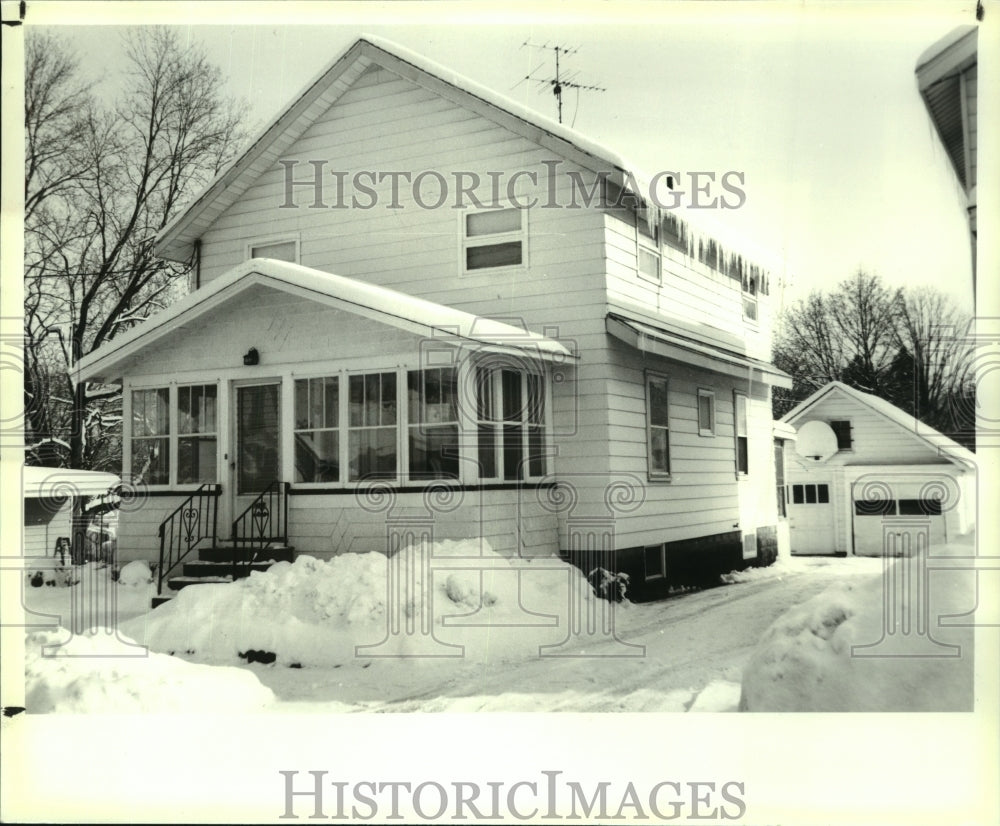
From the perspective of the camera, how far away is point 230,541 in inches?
397

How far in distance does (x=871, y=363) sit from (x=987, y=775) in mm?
5315

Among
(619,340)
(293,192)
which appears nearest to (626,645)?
(619,340)

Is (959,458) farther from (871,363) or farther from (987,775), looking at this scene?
(871,363)

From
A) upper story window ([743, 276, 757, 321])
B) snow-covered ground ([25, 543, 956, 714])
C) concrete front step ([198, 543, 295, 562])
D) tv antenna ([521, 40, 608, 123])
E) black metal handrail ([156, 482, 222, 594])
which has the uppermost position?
tv antenna ([521, 40, 608, 123])

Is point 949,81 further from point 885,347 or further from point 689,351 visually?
point 689,351

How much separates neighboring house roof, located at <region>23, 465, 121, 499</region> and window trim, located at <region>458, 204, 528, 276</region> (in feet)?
15.2

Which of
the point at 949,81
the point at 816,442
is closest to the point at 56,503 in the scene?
the point at 949,81

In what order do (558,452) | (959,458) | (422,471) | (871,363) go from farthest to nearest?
1. (558,452)
2. (871,363)
3. (422,471)
4. (959,458)

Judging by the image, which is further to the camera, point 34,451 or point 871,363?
point 34,451

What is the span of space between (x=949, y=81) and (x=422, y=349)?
513 centimetres

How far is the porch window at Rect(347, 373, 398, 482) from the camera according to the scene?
9602mm

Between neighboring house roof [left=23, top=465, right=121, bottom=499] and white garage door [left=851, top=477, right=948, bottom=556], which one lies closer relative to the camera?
white garage door [left=851, top=477, right=948, bottom=556]

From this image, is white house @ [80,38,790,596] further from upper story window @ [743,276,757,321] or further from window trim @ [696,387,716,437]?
upper story window @ [743,276,757,321]

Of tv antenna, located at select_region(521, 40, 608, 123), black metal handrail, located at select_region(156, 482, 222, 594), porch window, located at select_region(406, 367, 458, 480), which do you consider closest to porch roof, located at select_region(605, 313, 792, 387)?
porch window, located at select_region(406, 367, 458, 480)
